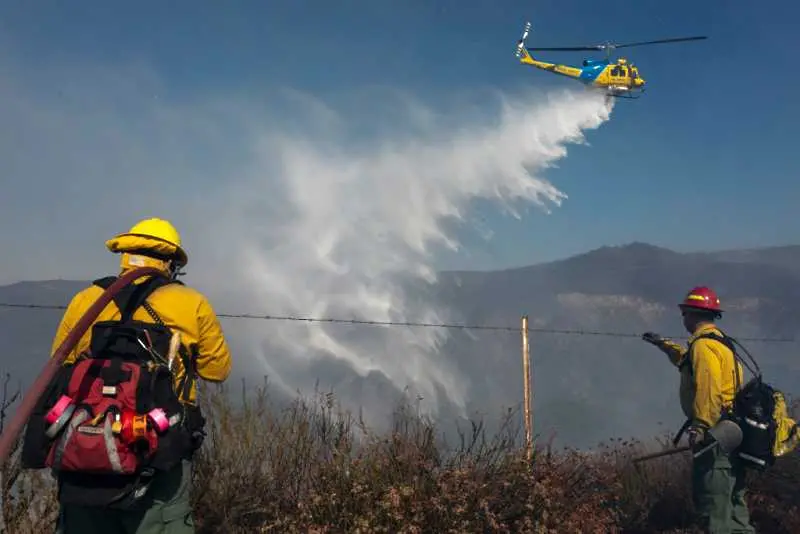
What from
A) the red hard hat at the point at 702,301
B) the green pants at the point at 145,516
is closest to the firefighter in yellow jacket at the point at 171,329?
the green pants at the point at 145,516

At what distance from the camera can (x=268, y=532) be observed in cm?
404

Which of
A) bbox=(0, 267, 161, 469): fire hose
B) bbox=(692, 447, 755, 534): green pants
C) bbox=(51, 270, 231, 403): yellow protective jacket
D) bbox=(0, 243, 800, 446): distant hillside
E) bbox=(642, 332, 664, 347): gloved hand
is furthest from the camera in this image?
bbox=(0, 243, 800, 446): distant hillside

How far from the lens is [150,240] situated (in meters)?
3.17

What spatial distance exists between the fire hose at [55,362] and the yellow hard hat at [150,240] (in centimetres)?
11

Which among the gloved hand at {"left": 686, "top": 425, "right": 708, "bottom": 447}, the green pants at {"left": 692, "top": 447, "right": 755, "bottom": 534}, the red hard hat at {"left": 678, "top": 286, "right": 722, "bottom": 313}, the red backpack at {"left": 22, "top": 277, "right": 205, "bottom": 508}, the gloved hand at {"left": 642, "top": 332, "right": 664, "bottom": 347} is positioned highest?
the red hard hat at {"left": 678, "top": 286, "right": 722, "bottom": 313}

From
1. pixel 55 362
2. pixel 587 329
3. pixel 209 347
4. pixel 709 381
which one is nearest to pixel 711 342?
pixel 709 381

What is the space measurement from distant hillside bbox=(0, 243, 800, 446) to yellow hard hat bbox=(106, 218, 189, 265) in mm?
36598

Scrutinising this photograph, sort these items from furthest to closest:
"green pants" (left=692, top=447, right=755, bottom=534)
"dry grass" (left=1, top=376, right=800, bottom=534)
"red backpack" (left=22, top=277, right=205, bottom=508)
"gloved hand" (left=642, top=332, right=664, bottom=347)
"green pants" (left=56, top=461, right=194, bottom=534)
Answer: "gloved hand" (left=642, top=332, right=664, bottom=347), "green pants" (left=692, top=447, right=755, bottom=534), "dry grass" (left=1, top=376, right=800, bottom=534), "green pants" (left=56, top=461, right=194, bottom=534), "red backpack" (left=22, top=277, right=205, bottom=508)

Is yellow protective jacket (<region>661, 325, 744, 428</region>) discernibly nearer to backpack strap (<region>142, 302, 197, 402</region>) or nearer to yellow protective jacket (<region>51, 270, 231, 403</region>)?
yellow protective jacket (<region>51, 270, 231, 403</region>)

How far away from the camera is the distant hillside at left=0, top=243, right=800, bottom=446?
49.5m

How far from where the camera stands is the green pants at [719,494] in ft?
15.8

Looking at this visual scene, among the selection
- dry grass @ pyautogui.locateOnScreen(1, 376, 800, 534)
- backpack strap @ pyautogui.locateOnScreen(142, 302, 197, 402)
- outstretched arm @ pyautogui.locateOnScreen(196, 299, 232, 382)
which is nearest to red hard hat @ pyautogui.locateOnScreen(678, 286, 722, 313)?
dry grass @ pyautogui.locateOnScreen(1, 376, 800, 534)

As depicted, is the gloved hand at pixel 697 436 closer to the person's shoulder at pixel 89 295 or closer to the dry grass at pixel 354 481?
the dry grass at pixel 354 481

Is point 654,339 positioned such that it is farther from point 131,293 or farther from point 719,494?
point 131,293
